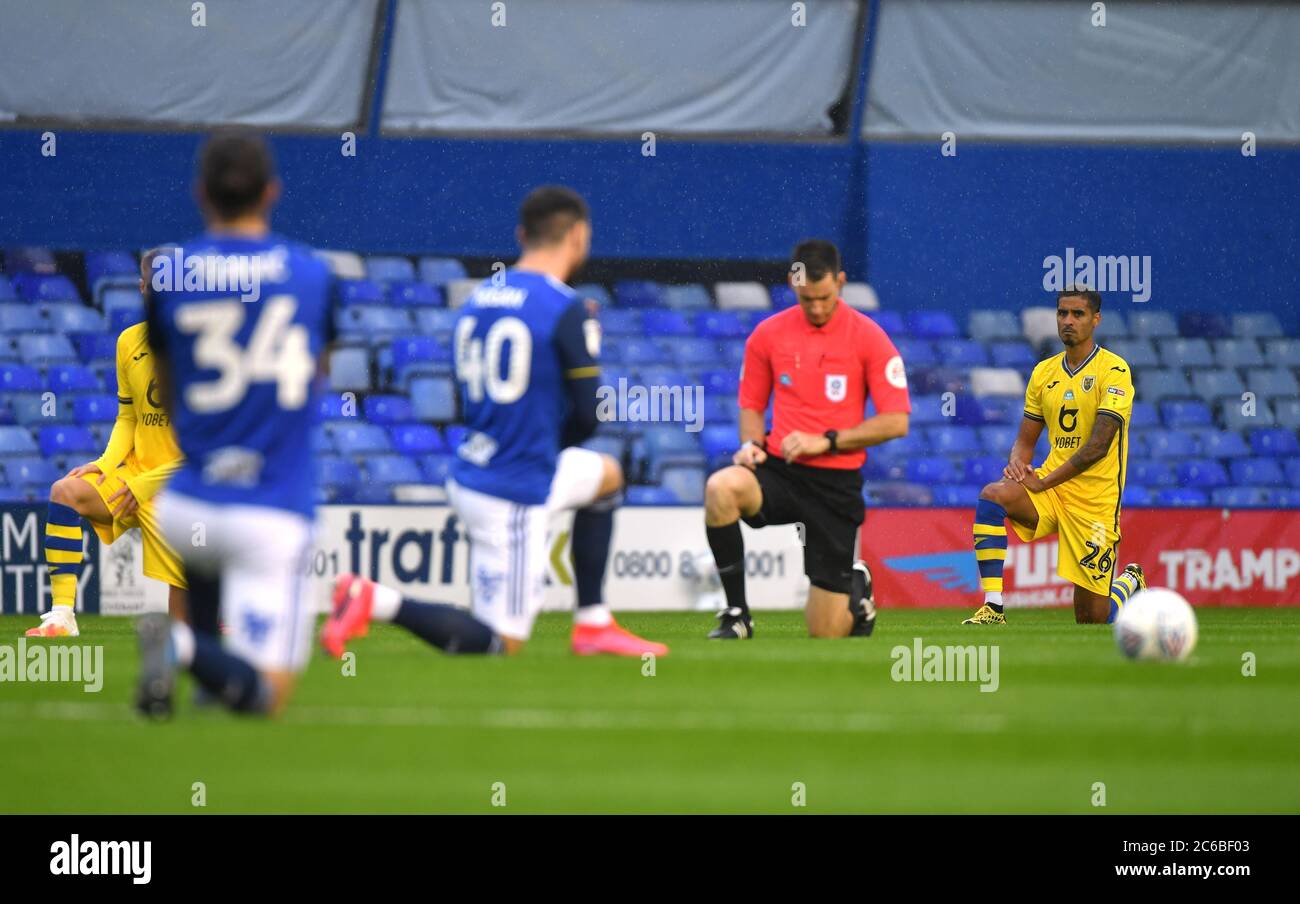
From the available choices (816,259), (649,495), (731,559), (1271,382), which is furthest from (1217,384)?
(731,559)

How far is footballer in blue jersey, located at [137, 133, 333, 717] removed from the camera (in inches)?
229

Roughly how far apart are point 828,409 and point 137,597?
6.81 metres

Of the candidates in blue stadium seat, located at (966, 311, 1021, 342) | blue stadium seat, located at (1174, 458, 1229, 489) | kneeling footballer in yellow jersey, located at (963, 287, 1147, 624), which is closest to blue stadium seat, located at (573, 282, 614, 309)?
blue stadium seat, located at (966, 311, 1021, 342)

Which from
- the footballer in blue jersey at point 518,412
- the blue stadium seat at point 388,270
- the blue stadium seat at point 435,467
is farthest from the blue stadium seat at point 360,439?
the footballer in blue jersey at point 518,412

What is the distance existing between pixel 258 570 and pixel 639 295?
16.6 m

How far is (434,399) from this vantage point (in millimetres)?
20078

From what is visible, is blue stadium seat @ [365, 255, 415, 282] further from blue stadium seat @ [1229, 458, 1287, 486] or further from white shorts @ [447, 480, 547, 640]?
white shorts @ [447, 480, 547, 640]

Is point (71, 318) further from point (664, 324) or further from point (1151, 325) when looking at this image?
point (1151, 325)

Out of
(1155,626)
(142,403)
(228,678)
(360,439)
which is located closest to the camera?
(228,678)

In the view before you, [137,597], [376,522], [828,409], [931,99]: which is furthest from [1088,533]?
[931,99]

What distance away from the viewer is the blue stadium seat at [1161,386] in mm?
22516

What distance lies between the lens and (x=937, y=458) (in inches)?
821

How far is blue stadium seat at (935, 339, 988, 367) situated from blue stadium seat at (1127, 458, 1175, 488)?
200cm

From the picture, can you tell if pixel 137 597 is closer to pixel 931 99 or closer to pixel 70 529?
pixel 70 529
